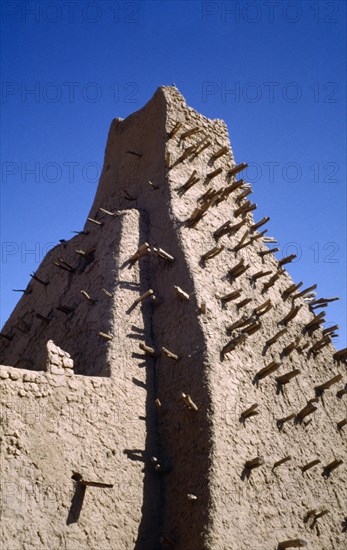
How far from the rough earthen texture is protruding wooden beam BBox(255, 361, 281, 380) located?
51 mm

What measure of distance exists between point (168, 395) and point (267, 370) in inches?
69.1

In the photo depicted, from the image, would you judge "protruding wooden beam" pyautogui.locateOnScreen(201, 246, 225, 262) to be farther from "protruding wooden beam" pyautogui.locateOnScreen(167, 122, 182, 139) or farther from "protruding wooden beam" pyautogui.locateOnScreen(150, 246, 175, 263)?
"protruding wooden beam" pyautogui.locateOnScreen(167, 122, 182, 139)

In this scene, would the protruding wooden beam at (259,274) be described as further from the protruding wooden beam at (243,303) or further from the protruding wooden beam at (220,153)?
the protruding wooden beam at (220,153)

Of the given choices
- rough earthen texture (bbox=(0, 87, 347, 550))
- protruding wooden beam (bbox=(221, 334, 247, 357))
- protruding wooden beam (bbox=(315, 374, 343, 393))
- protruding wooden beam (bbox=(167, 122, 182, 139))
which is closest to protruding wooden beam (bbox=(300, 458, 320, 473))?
rough earthen texture (bbox=(0, 87, 347, 550))

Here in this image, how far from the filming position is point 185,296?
9.12 meters

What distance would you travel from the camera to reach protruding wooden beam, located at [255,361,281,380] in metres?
8.84

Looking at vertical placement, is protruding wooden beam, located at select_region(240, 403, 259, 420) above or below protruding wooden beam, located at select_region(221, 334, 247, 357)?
below

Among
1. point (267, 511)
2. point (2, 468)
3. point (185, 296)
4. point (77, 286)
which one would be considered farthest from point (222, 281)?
point (2, 468)

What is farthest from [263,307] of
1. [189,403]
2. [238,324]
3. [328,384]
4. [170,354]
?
[189,403]

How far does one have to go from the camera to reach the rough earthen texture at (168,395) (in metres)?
7.11

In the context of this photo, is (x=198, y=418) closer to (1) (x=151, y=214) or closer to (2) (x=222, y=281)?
(2) (x=222, y=281)

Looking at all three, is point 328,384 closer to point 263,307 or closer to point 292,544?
point 263,307

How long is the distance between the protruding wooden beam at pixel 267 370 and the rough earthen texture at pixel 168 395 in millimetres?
51

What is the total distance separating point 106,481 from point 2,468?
157 centimetres
